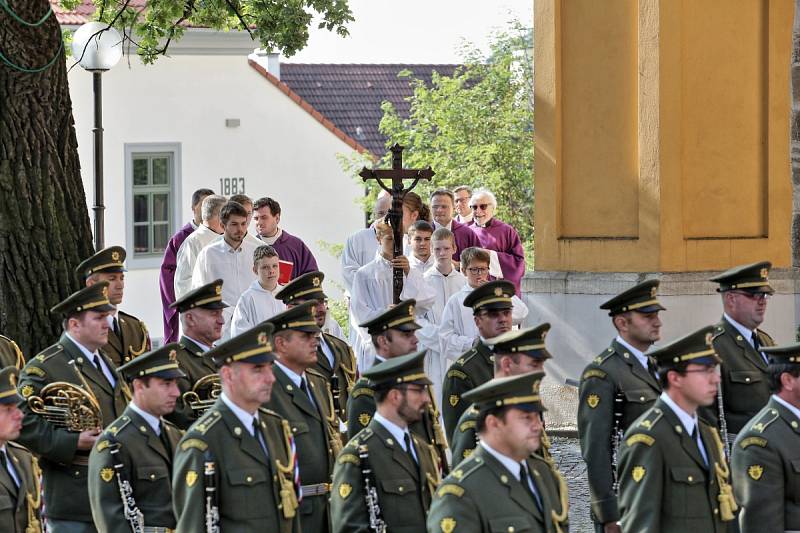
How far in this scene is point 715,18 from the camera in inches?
569

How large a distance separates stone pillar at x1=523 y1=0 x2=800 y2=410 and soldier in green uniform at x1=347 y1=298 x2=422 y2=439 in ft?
18.2

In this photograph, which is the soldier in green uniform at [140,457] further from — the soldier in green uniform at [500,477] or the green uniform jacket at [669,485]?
the green uniform jacket at [669,485]

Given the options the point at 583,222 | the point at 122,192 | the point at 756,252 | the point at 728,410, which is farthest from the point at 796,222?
the point at 122,192

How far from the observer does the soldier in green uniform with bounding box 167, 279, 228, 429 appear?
31.0ft

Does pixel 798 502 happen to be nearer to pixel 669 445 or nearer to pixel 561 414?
pixel 669 445

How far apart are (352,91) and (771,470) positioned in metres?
35.2

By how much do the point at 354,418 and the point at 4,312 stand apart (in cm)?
420

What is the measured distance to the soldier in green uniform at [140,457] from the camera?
779cm

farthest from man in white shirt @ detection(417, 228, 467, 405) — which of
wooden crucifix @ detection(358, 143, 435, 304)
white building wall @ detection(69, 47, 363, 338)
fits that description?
white building wall @ detection(69, 47, 363, 338)

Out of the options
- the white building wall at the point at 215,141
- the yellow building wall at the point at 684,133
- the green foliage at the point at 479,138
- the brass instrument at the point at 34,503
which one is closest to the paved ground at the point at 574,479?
the yellow building wall at the point at 684,133

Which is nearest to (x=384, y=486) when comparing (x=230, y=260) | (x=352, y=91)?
(x=230, y=260)

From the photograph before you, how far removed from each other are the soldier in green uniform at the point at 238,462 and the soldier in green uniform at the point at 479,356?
7.81 feet

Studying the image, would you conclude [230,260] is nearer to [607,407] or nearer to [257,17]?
[257,17]

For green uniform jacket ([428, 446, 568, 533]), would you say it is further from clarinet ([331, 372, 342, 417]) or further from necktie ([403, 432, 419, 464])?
clarinet ([331, 372, 342, 417])
